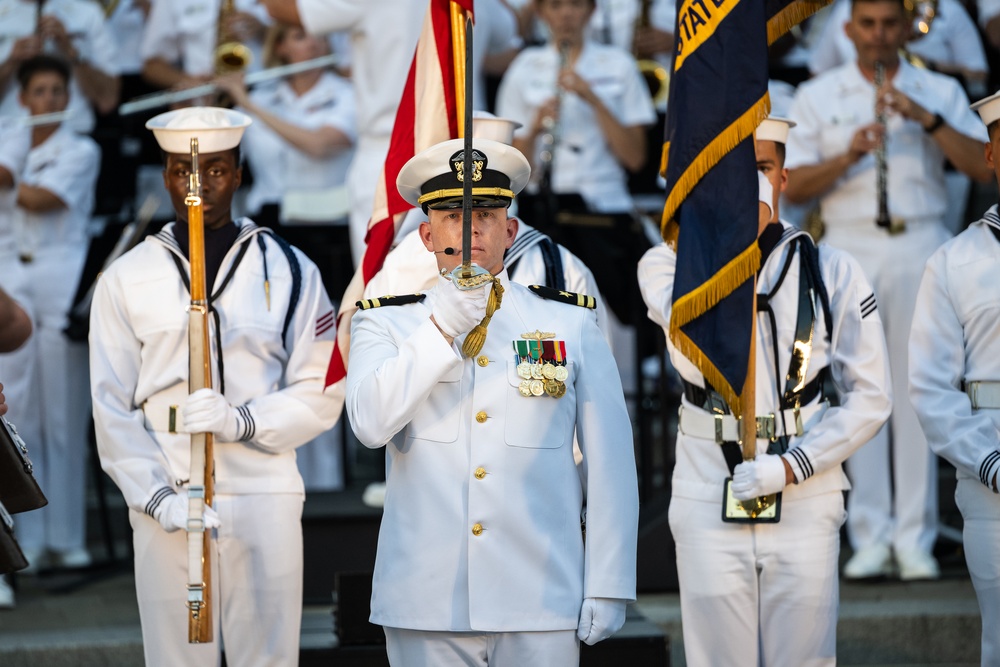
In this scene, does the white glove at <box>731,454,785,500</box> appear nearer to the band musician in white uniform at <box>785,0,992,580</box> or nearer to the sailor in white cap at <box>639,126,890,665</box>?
the sailor in white cap at <box>639,126,890,665</box>

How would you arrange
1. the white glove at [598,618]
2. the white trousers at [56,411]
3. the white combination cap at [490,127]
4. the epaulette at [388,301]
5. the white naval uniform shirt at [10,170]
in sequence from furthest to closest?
the white naval uniform shirt at [10,170] < the white trousers at [56,411] < the white combination cap at [490,127] < the epaulette at [388,301] < the white glove at [598,618]

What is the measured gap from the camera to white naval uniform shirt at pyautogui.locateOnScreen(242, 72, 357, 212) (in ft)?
31.5

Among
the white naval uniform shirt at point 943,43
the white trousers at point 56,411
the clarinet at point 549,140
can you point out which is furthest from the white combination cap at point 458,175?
the white naval uniform shirt at point 943,43

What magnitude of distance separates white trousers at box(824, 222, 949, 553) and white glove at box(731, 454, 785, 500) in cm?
251

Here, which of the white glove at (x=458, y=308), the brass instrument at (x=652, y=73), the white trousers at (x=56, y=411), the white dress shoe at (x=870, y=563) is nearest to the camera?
the white glove at (x=458, y=308)

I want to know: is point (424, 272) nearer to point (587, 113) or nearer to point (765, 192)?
point (765, 192)

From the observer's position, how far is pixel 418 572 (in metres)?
4.42

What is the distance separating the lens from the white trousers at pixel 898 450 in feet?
24.8

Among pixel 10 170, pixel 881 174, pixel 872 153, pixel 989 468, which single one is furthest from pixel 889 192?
pixel 10 170

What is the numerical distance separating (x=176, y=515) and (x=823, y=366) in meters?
2.33

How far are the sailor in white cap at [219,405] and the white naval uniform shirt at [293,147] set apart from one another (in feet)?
12.0

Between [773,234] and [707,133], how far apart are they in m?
0.45

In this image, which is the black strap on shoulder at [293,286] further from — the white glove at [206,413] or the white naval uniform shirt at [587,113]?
the white naval uniform shirt at [587,113]

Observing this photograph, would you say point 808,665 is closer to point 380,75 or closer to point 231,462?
point 231,462
